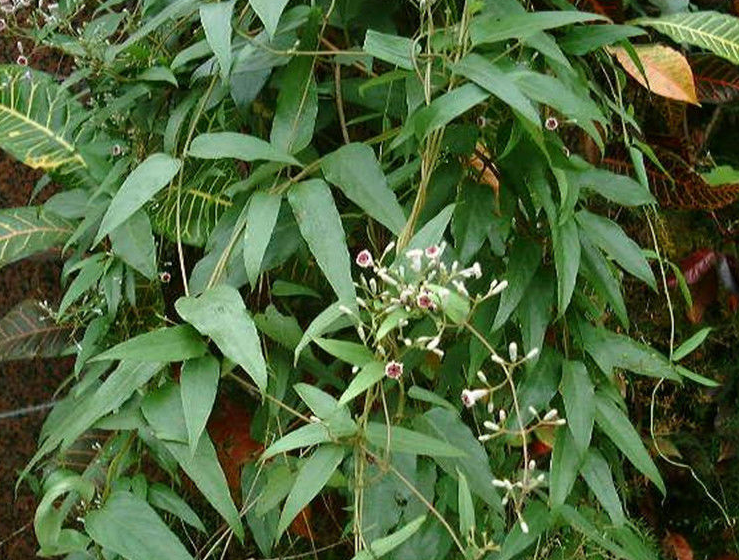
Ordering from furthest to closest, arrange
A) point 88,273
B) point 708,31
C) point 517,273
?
point 708,31 < point 88,273 < point 517,273

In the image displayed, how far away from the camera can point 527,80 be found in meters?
0.98

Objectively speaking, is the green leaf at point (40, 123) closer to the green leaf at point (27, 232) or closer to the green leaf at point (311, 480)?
the green leaf at point (27, 232)

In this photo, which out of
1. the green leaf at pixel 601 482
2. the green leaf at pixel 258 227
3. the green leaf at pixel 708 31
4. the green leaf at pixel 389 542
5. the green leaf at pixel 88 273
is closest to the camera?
the green leaf at pixel 389 542

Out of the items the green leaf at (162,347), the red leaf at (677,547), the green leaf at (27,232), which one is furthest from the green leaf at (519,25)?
the red leaf at (677,547)

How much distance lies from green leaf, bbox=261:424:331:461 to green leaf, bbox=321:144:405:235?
18 centimetres

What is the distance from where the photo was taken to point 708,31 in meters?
1.37

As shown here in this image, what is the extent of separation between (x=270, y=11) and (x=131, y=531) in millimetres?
433

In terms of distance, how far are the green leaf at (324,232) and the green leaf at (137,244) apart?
20 cm

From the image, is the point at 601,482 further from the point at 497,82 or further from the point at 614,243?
the point at 497,82

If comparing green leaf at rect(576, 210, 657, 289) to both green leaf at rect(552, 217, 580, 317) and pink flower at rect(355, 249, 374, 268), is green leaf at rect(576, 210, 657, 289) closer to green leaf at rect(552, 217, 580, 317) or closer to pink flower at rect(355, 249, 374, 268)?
green leaf at rect(552, 217, 580, 317)

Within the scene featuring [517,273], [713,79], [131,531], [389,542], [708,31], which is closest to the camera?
[389,542]

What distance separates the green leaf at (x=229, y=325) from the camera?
89 cm

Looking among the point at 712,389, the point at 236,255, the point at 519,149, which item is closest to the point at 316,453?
the point at 236,255

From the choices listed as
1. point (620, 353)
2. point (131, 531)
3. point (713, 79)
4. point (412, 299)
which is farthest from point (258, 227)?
point (713, 79)
